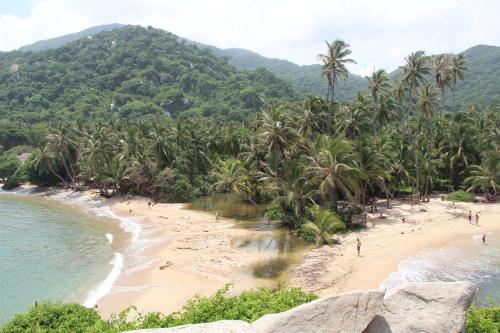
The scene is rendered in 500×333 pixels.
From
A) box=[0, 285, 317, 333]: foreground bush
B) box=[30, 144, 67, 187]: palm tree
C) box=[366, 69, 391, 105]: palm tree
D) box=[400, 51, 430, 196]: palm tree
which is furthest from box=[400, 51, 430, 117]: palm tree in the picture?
box=[30, 144, 67, 187]: palm tree

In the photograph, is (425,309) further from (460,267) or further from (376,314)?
(460,267)

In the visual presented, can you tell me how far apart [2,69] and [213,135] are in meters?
151

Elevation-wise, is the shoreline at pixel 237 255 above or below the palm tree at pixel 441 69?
below

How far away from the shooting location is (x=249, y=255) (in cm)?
3344

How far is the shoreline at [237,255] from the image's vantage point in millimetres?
26859

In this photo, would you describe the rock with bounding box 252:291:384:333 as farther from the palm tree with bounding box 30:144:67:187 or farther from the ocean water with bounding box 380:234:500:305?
the palm tree with bounding box 30:144:67:187

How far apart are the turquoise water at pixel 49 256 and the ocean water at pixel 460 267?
20.7 m

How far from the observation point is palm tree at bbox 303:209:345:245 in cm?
3572

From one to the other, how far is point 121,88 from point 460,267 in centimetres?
15302

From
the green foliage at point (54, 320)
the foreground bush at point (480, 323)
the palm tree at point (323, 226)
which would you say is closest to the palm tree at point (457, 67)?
the palm tree at point (323, 226)

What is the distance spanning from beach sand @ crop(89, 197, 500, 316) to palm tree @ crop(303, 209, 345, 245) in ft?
4.01

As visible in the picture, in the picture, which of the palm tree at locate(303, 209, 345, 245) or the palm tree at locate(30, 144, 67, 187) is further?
the palm tree at locate(30, 144, 67, 187)

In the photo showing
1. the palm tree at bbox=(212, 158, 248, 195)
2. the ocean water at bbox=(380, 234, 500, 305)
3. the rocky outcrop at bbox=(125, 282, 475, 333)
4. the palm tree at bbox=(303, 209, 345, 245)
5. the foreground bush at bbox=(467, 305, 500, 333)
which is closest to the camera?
the rocky outcrop at bbox=(125, 282, 475, 333)

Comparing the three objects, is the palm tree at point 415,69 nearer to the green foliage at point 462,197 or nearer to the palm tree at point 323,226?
the green foliage at point 462,197
